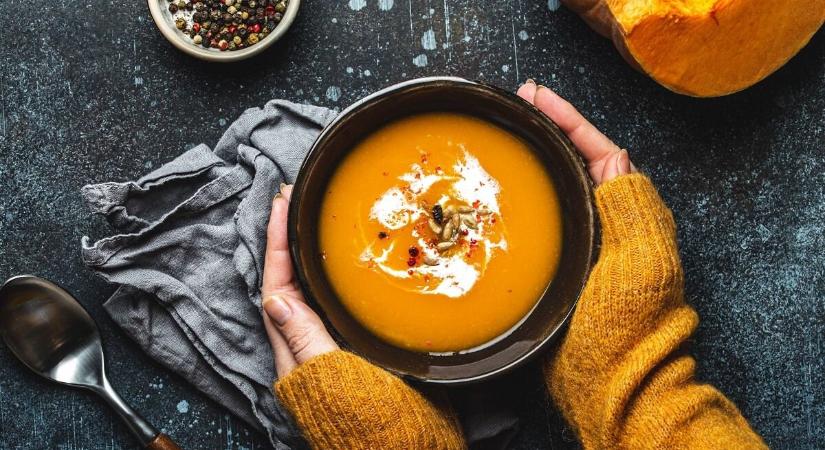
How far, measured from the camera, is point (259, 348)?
1.45 m

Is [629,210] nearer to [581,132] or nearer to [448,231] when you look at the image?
[581,132]

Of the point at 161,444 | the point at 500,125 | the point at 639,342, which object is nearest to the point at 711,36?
the point at 500,125

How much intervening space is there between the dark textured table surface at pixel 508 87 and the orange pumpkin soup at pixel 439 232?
26 centimetres

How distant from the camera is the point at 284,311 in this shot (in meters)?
1.30

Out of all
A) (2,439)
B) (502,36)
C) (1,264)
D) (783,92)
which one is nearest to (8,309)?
(1,264)

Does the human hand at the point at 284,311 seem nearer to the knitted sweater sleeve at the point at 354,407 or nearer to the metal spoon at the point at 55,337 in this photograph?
the knitted sweater sleeve at the point at 354,407

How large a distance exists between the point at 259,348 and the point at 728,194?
0.96 m

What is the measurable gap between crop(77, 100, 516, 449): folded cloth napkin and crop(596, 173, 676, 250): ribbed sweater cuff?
42 cm

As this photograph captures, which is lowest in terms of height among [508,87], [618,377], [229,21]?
[618,377]

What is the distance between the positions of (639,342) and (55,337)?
1087mm

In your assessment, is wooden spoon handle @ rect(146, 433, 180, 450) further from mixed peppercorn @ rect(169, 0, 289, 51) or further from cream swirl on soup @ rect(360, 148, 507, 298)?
mixed peppercorn @ rect(169, 0, 289, 51)

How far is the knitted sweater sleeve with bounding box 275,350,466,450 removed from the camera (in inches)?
50.8

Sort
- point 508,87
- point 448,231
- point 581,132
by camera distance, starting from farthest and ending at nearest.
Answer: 1. point 508,87
2. point 581,132
3. point 448,231

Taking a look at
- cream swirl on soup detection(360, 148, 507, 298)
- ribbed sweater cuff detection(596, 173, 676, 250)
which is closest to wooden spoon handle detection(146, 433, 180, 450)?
cream swirl on soup detection(360, 148, 507, 298)
